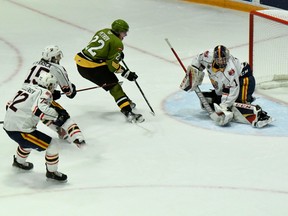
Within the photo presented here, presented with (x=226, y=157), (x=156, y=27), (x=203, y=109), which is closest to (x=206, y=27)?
(x=156, y=27)

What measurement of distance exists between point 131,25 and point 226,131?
3178 millimetres

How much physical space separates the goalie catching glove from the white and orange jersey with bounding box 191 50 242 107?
11 cm

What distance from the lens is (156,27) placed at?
8984mm

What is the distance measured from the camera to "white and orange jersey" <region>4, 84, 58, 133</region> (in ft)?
17.1

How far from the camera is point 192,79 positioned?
6465mm

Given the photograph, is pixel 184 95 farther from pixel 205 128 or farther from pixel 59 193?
pixel 59 193

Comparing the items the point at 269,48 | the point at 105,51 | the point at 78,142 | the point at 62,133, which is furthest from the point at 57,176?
the point at 269,48

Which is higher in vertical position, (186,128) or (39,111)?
(39,111)

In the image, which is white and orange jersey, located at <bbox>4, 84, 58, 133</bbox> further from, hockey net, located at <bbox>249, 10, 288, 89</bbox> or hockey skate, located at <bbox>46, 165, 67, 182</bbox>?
hockey net, located at <bbox>249, 10, 288, 89</bbox>

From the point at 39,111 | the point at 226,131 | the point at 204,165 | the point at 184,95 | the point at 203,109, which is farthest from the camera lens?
the point at 184,95

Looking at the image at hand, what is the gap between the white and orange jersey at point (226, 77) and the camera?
6168mm

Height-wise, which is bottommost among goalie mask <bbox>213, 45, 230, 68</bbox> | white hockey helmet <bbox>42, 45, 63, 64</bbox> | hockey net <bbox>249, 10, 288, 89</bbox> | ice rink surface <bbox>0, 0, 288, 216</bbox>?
ice rink surface <bbox>0, 0, 288, 216</bbox>

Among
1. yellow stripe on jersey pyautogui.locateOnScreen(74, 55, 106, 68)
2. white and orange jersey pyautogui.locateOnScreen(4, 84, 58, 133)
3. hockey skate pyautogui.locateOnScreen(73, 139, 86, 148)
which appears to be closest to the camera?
white and orange jersey pyautogui.locateOnScreen(4, 84, 58, 133)

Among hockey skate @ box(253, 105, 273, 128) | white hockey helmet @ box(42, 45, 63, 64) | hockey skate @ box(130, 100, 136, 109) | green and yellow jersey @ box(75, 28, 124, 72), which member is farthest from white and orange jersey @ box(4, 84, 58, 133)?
hockey skate @ box(253, 105, 273, 128)
